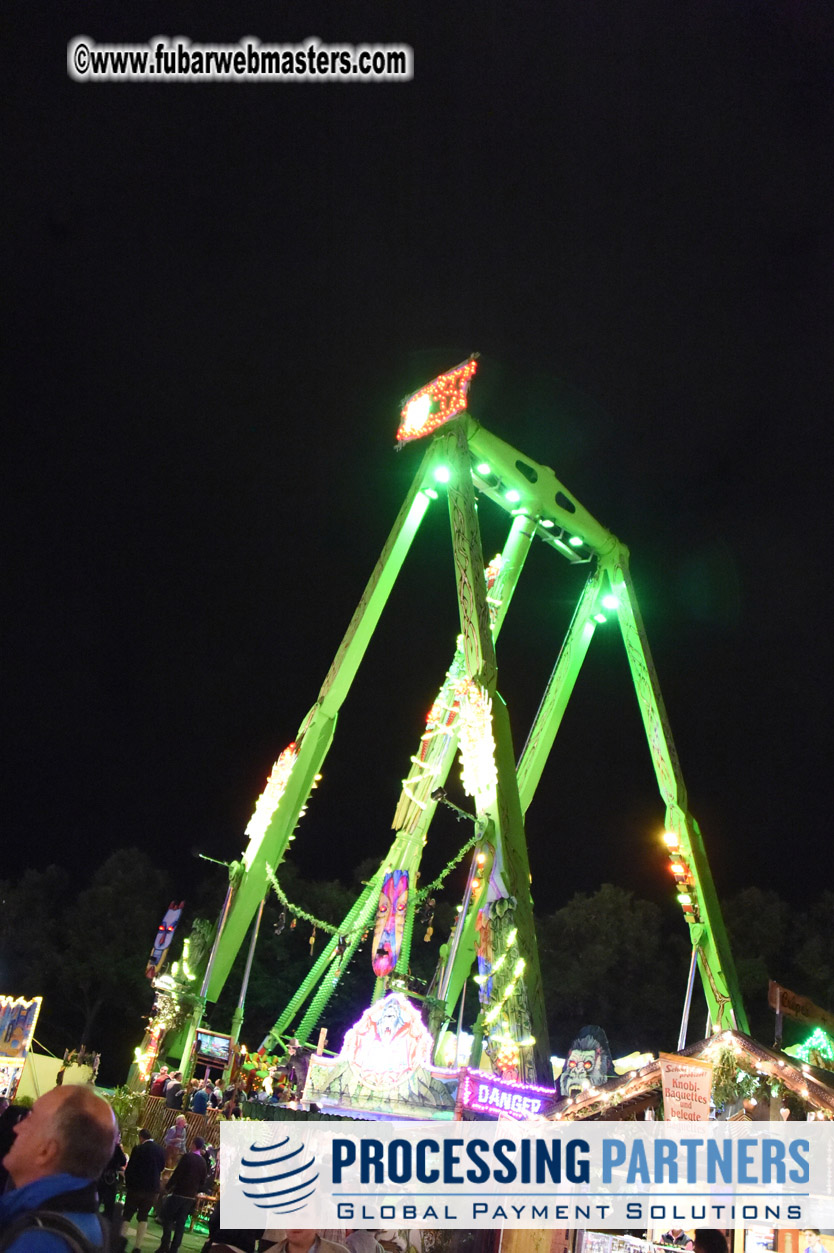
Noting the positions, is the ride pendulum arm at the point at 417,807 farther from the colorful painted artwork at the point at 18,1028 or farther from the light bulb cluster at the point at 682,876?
the colorful painted artwork at the point at 18,1028

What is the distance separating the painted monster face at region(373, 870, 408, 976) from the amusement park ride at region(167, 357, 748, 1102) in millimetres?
39

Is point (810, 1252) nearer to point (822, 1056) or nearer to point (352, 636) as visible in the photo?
point (822, 1056)

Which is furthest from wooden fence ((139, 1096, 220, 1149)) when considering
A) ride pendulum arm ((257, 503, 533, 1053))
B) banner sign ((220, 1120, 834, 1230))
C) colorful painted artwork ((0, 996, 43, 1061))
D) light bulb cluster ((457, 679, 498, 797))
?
light bulb cluster ((457, 679, 498, 797))

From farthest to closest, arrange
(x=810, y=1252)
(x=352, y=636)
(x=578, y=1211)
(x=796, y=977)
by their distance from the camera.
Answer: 1. (x=796, y=977)
2. (x=352, y=636)
3. (x=810, y=1252)
4. (x=578, y=1211)

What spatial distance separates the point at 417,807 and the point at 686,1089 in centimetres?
1224

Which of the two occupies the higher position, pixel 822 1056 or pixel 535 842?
pixel 535 842

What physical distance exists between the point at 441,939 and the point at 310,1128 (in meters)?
31.3

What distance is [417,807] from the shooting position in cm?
2142

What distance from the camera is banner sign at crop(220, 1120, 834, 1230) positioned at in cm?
614

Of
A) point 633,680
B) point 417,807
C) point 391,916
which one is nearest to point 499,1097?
point 391,916

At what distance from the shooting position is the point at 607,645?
3325 centimetres

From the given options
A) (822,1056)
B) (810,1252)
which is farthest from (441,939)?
(810,1252)

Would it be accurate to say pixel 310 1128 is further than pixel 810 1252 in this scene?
No

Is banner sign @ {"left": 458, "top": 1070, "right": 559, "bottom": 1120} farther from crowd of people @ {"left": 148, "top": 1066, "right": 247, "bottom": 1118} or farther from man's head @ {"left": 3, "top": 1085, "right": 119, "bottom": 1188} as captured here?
man's head @ {"left": 3, "top": 1085, "right": 119, "bottom": 1188}
